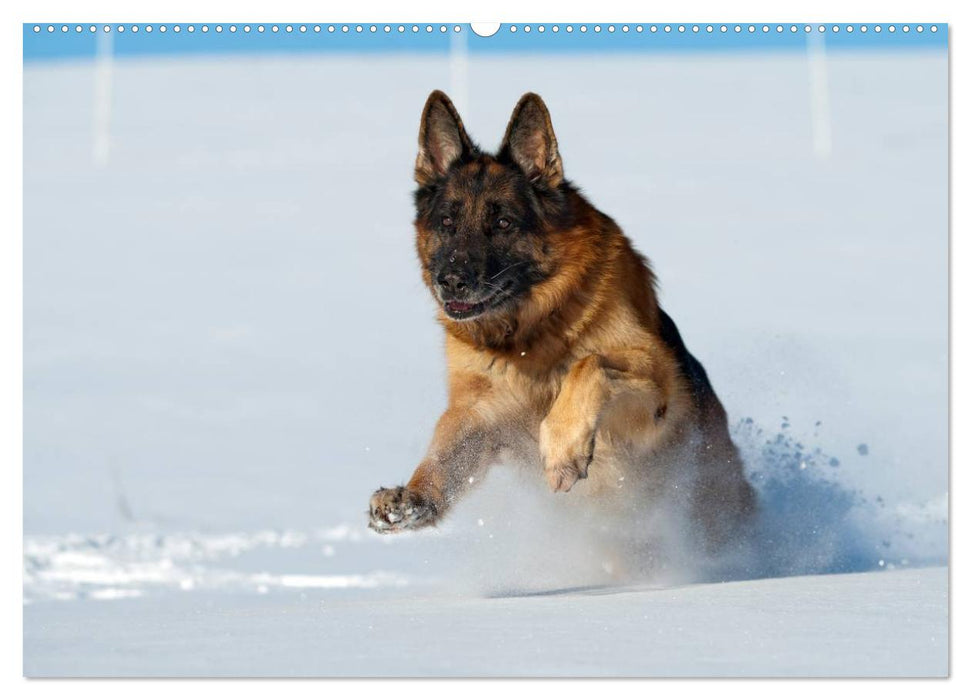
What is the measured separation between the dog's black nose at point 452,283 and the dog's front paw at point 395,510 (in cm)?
93

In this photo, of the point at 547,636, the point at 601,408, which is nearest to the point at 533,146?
the point at 601,408

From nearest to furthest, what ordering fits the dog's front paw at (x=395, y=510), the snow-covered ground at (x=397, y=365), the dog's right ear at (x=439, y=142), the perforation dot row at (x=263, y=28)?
the snow-covered ground at (x=397, y=365)
the perforation dot row at (x=263, y=28)
the dog's front paw at (x=395, y=510)
the dog's right ear at (x=439, y=142)

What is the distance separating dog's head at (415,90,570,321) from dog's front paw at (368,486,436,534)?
0.87 m

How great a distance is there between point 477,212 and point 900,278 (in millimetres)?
3117

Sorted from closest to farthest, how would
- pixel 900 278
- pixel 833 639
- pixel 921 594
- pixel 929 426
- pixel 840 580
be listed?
pixel 833 639 → pixel 921 594 → pixel 840 580 → pixel 929 426 → pixel 900 278

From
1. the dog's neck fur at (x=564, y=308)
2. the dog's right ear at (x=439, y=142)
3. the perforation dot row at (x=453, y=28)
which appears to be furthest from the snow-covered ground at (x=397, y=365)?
the dog's neck fur at (x=564, y=308)

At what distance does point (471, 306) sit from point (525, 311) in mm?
295

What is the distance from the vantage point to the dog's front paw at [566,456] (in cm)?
569

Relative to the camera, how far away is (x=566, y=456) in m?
5.70

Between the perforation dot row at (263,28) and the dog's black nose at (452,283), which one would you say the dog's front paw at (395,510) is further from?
the perforation dot row at (263,28)

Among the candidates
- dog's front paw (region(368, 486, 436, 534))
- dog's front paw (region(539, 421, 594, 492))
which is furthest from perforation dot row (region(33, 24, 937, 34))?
dog's front paw (region(368, 486, 436, 534))

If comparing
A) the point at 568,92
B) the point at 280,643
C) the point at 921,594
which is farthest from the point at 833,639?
the point at 568,92

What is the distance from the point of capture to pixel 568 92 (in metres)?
6.79
